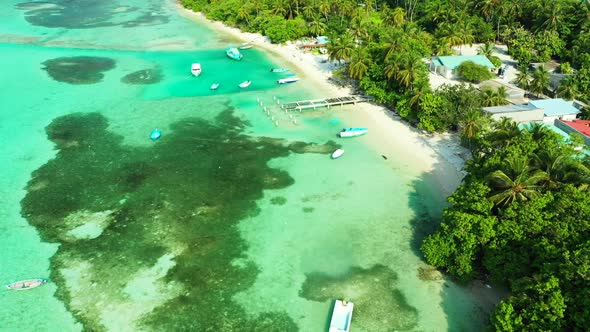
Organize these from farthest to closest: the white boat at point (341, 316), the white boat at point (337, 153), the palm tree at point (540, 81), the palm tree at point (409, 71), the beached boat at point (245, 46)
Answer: the beached boat at point (245, 46) < the palm tree at point (540, 81) < the palm tree at point (409, 71) < the white boat at point (337, 153) < the white boat at point (341, 316)

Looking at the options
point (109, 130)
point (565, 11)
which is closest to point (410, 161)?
point (109, 130)

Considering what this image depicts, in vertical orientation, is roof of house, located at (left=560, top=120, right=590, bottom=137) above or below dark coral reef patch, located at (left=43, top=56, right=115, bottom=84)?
above

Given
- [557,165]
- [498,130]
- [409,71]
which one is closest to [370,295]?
[557,165]

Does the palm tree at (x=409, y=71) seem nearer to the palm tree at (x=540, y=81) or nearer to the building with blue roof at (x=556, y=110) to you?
the building with blue roof at (x=556, y=110)

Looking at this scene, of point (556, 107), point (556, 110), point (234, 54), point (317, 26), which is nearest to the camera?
point (556, 110)

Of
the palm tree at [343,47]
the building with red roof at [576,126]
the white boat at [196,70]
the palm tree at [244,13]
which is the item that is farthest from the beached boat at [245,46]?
the building with red roof at [576,126]

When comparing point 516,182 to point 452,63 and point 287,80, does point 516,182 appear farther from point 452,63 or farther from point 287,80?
point 287,80

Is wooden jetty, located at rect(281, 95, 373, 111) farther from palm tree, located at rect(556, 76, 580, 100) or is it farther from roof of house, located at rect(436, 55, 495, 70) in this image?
palm tree, located at rect(556, 76, 580, 100)

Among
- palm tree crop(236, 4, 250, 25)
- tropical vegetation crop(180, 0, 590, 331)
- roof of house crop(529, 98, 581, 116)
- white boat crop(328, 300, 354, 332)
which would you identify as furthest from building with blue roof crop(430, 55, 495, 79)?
palm tree crop(236, 4, 250, 25)
